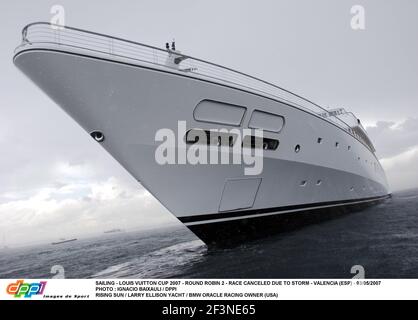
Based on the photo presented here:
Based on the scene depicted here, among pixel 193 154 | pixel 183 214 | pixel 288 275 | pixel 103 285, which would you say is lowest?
pixel 288 275

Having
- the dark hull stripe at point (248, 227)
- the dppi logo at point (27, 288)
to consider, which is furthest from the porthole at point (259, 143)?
the dppi logo at point (27, 288)

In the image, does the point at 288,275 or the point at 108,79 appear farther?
the point at 108,79

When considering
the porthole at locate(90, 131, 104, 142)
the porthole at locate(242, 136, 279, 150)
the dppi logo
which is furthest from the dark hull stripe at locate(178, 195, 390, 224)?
the dppi logo

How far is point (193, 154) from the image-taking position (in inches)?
320

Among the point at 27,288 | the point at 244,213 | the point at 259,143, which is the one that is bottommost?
the point at 27,288

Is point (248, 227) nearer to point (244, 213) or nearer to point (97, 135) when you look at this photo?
point (244, 213)

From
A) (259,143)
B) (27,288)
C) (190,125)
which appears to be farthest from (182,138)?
(27,288)

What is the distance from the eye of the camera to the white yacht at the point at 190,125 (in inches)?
270

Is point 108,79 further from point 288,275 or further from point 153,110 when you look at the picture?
point 288,275

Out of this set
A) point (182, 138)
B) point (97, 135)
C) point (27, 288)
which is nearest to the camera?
point (27, 288)

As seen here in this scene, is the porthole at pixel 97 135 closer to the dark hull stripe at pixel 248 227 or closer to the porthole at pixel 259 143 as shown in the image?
the dark hull stripe at pixel 248 227

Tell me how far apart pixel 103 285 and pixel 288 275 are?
3.98 m

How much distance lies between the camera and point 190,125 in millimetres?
8062

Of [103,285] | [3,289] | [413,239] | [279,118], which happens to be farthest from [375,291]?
[279,118]
